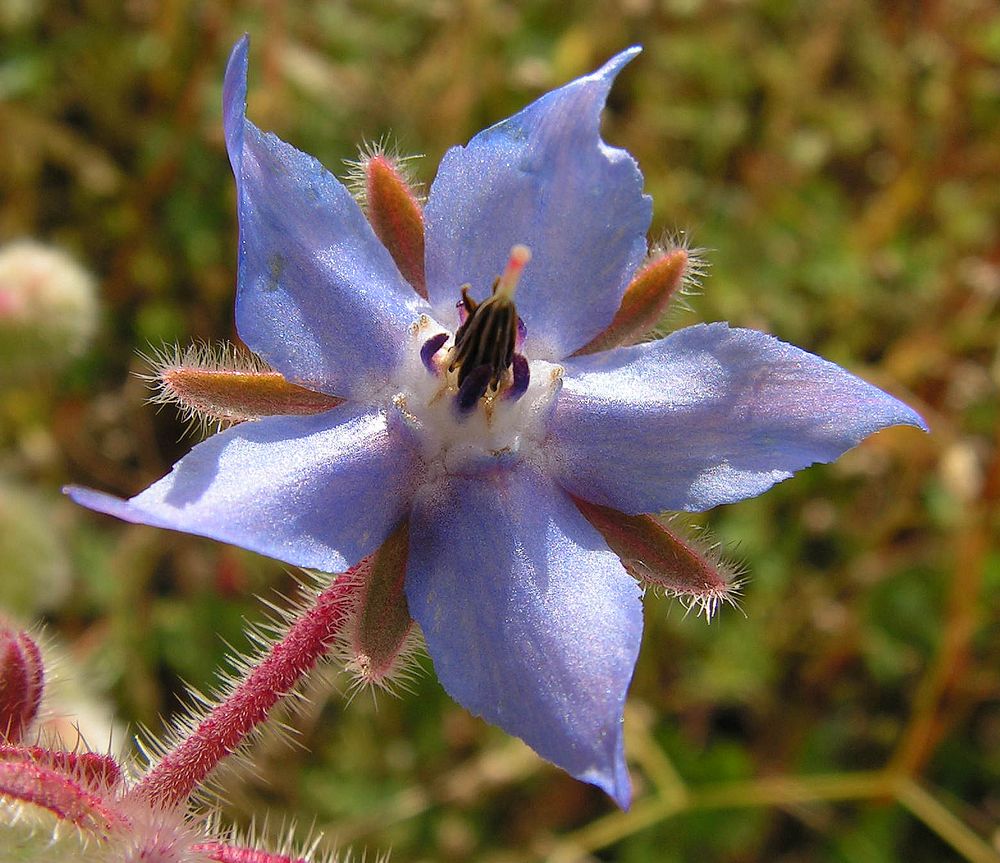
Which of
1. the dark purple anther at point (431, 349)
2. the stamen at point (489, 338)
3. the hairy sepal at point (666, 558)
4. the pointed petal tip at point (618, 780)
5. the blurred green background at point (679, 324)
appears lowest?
the blurred green background at point (679, 324)

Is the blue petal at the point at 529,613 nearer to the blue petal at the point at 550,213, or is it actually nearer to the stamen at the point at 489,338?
the stamen at the point at 489,338

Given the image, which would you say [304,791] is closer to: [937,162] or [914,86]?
[937,162]

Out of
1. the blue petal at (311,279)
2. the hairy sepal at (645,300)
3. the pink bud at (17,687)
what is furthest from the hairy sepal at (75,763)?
the hairy sepal at (645,300)

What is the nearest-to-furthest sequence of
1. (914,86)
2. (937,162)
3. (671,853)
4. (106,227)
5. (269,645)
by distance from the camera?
(269,645) < (671,853) < (106,227) < (937,162) < (914,86)

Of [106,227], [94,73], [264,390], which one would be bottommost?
[106,227]

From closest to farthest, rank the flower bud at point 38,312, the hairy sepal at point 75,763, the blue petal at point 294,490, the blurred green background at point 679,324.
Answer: the blue petal at point 294,490 < the hairy sepal at point 75,763 < the flower bud at point 38,312 < the blurred green background at point 679,324

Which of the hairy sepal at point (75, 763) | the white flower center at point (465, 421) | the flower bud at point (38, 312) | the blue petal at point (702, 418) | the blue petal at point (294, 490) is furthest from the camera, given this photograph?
the flower bud at point (38, 312)

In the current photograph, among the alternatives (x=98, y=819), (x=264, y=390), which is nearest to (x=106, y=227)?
(x=264, y=390)

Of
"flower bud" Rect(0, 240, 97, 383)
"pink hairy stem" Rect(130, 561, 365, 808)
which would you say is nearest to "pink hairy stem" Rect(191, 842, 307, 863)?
"pink hairy stem" Rect(130, 561, 365, 808)

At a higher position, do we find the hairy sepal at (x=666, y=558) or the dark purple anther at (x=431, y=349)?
the dark purple anther at (x=431, y=349)
